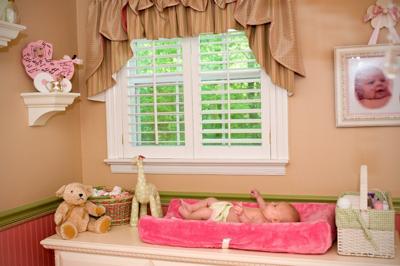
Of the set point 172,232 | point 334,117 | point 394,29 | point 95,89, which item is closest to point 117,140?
point 95,89

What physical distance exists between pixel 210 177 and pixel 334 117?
36.1 inches

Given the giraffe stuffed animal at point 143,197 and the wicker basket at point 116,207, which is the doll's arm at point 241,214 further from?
the wicker basket at point 116,207

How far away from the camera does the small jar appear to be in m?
2.48

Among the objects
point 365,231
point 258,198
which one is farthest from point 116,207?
point 365,231

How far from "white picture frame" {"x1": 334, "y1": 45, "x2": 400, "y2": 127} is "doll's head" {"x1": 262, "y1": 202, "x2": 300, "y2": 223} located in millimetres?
632

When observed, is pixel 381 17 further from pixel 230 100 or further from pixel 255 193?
pixel 255 193

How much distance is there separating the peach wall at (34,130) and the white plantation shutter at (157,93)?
0.47 metres

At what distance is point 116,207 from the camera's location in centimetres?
296

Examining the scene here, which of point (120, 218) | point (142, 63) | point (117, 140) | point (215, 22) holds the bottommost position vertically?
point (120, 218)

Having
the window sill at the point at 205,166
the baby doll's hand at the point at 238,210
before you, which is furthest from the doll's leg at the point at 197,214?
the window sill at the point at 205,166

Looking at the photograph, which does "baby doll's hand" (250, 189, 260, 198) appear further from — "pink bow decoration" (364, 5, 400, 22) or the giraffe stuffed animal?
"pink bow decoration" (364, 5, 400, 22)

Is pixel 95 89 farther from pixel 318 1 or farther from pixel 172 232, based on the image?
pixel 318 1

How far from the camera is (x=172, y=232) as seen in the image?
2.52 metres

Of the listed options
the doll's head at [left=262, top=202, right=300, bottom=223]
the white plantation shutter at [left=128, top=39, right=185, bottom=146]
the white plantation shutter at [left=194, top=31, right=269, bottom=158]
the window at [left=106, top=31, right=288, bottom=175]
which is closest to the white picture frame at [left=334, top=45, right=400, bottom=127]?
the window at [left=106, top=31, right=288, bottom=175]
